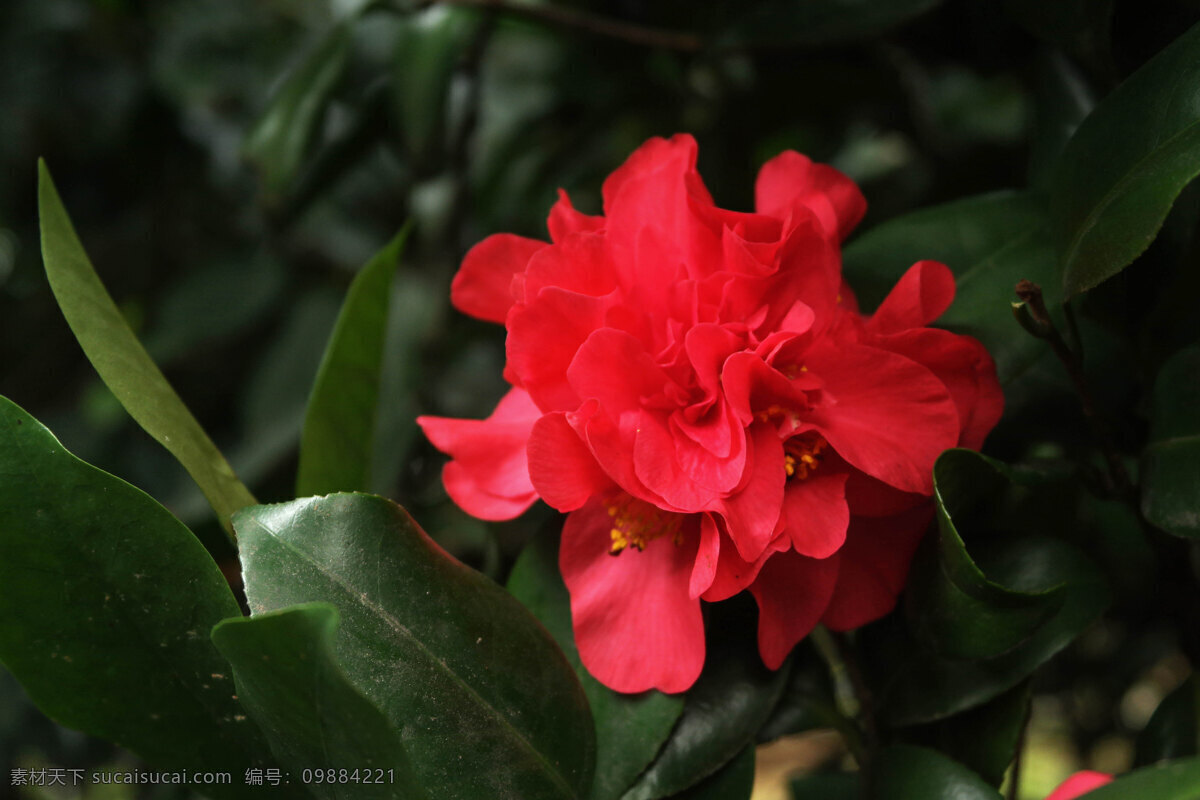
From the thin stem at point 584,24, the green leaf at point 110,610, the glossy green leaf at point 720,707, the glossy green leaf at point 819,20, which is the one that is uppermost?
the glossy green leaf at point 819,20

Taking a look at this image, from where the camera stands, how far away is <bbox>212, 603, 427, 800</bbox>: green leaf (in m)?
0.26

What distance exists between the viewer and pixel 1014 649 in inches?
14.4

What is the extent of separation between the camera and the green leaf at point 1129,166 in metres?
0.32

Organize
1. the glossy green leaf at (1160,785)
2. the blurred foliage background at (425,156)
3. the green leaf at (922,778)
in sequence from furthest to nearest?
the blurred foliage background at (425,156) → the green leaf at (922,778) → the glossy green leaf at (1160,785)

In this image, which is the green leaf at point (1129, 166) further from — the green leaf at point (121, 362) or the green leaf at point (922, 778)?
the green leaf at point (121, 362)

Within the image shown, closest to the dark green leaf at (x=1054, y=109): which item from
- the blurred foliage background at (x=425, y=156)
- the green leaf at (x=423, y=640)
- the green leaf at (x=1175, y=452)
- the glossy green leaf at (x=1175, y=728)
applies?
the blurred foliage background at (x=425, y=156)

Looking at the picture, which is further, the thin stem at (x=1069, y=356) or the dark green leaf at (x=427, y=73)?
the dark green leaf at (x=427, y=73)

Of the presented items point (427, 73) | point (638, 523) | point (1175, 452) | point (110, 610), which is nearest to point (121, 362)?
point (110, 610)

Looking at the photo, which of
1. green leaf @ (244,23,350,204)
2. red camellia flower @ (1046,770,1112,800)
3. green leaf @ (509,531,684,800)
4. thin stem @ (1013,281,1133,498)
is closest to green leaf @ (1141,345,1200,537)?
thin stem @ (1013,281,1133,498)

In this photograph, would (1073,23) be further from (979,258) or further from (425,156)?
(425,156)

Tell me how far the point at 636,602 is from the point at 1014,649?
161 mm

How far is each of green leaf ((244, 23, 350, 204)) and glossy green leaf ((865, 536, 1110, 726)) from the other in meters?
0.51

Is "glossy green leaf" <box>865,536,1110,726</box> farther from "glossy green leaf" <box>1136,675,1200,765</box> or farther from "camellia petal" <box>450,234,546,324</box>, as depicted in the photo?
"camellia petal" <box>450,234,546,324</box>

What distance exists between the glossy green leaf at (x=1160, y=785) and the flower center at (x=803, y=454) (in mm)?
138
